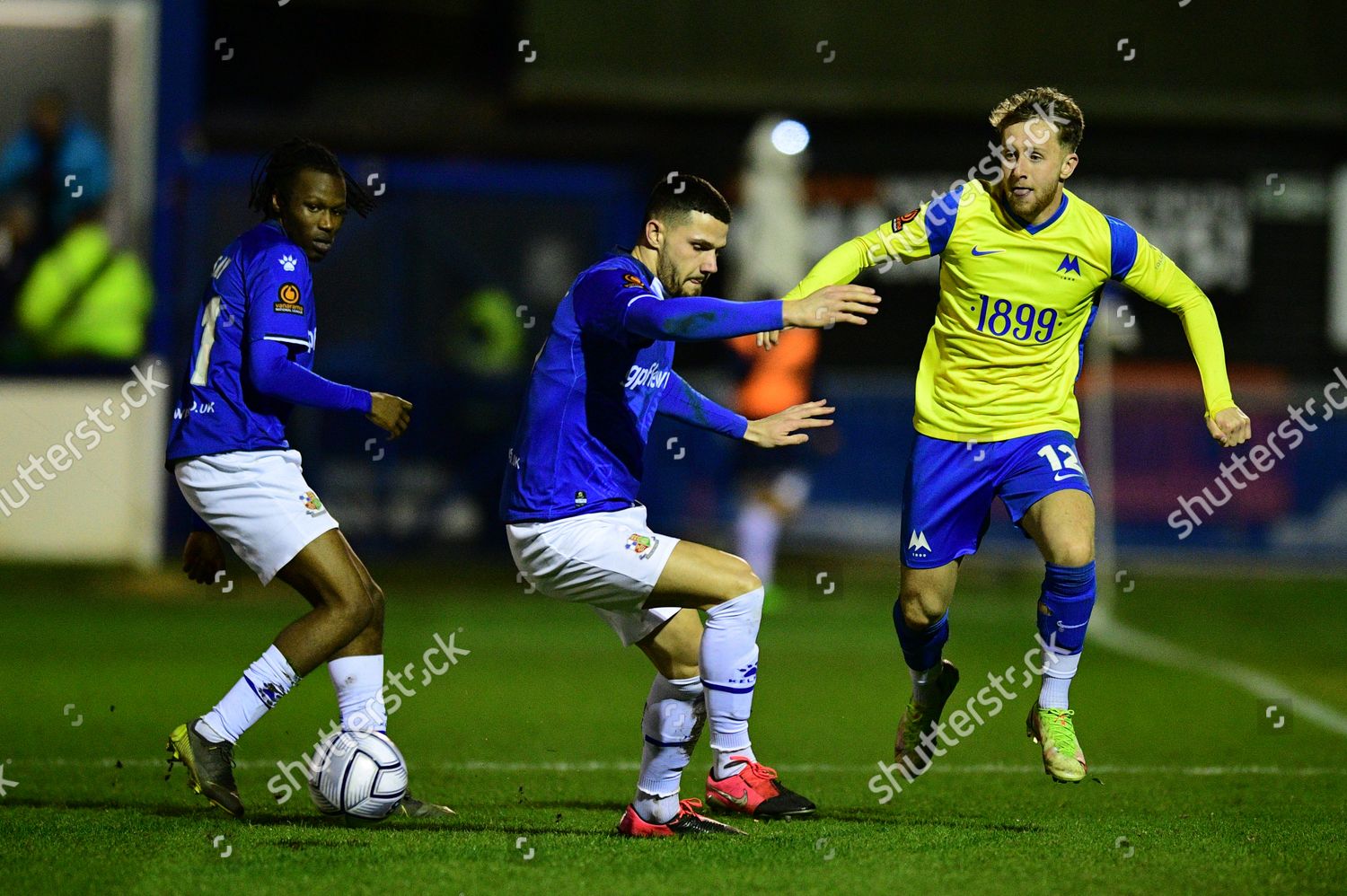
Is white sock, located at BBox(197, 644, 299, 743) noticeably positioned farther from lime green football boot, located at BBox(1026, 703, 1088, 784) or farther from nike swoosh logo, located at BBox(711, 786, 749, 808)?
lime green football boot, located at BBox(1026, 703, 1088, 784)

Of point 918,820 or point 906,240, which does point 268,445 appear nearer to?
point 906,240

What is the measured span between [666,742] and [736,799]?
19.5 inches

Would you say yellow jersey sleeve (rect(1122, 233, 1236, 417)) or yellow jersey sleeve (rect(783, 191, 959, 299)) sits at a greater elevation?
yellow jersey sleeve (rect(783, 191, 959, 299))

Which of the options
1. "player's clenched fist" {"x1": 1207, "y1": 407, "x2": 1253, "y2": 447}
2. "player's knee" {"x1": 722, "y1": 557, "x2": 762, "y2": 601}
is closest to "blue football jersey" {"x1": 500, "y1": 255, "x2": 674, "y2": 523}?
"player's knee" {"x1": 722, "y1": 557, "x2": 762, "y2": 601}

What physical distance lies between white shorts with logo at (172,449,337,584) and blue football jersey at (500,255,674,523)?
29.7 inches

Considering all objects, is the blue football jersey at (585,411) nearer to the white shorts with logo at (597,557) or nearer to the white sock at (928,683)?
the white shorts with logo at (597,557)

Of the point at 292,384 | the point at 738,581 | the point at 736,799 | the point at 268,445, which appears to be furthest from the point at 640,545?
the point at 268,445

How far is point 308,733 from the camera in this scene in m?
8.80

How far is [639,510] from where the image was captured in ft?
Result: 19.7

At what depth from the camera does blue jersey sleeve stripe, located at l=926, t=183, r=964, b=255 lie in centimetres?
678

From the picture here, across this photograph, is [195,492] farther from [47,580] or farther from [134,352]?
[134,352]

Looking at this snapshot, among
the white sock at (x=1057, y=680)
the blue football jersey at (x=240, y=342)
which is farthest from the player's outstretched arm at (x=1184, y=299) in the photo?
the blue football jersey at (x=240, y=342)

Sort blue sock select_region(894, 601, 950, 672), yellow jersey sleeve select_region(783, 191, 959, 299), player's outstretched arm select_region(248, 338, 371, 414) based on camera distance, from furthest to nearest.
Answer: blue sock select_region(894, 601, 950, 672) → yellow jersey sleeve select_region(783, 191, 959, 299) → player's outstretched arm select_region(248, 338, 371, 414)

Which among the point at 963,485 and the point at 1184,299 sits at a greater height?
the point at 1184,299
